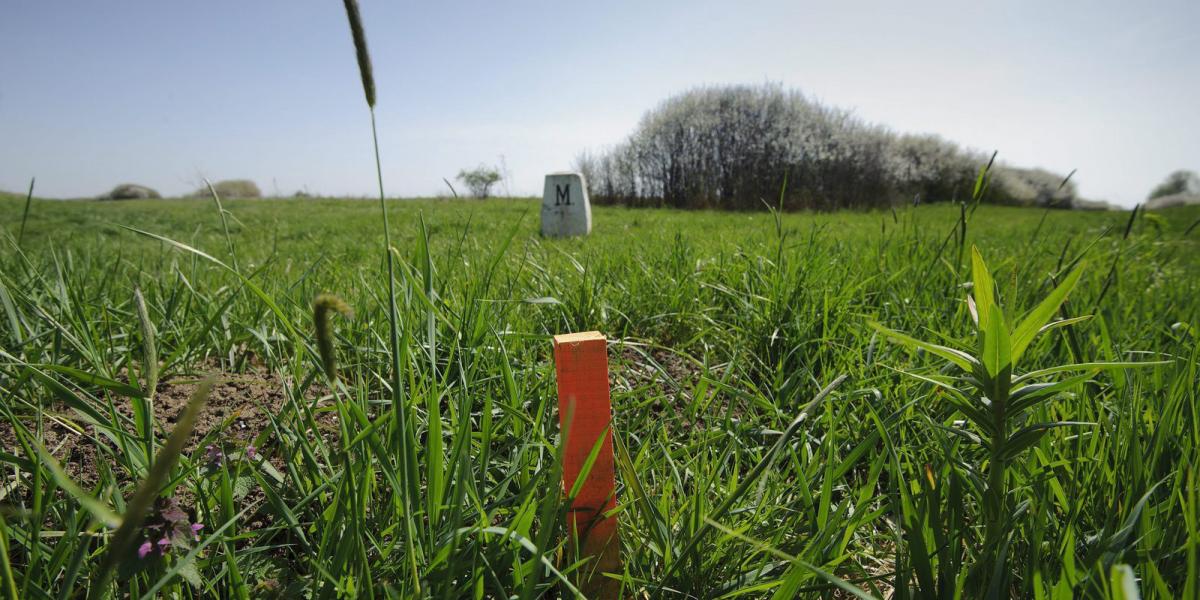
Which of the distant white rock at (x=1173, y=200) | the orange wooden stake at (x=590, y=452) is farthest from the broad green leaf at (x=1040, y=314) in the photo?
the distant white rock at (x=1173, y=200)

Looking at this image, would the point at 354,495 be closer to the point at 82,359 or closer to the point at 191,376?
the point at 191,376

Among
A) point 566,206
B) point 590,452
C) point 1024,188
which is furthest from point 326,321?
point 1024,188

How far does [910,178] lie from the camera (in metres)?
19.8

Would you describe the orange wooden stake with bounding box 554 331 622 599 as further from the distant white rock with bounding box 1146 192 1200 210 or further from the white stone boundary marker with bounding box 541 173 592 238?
the distant white rock with bounding box 1146 192 1200 210

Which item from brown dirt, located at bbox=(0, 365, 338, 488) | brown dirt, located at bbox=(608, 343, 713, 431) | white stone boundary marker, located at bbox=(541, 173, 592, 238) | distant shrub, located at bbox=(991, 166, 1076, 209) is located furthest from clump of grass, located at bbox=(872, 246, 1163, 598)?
distant shrub, located at bbox=(991, 166, 1076, 209)

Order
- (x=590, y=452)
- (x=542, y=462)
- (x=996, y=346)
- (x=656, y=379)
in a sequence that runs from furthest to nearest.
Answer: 1. (x=656, y=379)
2. (x=542, y=462)
3. (x=590, y=452)
4. (x=996, y=346)

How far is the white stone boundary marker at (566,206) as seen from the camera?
6730mm

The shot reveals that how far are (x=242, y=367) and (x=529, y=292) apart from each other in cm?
A: 98

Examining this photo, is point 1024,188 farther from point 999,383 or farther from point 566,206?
point 999,383

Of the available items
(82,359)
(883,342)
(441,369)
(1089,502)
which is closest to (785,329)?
(883,342)

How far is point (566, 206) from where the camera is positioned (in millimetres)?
6781

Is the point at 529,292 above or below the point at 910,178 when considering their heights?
below

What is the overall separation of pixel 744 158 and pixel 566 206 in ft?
38.1

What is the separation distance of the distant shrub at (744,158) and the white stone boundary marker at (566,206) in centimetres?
1014
